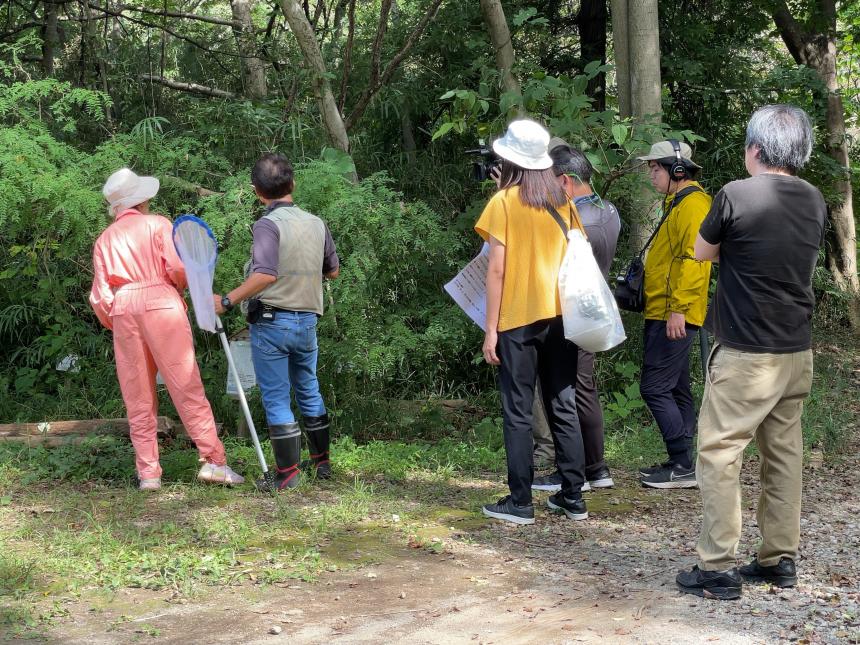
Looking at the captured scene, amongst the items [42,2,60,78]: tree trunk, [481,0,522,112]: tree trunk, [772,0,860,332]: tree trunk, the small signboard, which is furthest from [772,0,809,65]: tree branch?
the small signboard

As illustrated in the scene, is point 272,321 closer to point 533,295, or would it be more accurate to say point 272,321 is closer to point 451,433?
point 533,295

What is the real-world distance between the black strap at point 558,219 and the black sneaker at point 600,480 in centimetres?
166

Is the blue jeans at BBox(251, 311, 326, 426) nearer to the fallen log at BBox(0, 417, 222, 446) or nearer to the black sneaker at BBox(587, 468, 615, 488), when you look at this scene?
the fallen log at BBox(0, 417, 222, 446)

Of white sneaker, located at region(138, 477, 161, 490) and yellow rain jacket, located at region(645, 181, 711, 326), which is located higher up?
yellow rain jacket, located at region(645, 181, 711, 326)

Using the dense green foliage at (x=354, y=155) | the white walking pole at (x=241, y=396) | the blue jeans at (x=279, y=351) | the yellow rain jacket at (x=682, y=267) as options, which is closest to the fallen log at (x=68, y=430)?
the dense green foliage at (x=354, y=155)

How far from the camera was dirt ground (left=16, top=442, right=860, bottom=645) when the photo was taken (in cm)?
356

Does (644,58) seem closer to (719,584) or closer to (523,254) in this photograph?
(523,254)

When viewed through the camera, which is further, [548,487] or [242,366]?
[242,366]

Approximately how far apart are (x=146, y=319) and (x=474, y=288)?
1.95 m

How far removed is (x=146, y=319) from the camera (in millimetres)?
5551

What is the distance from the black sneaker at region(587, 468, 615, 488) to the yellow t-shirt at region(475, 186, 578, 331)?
1.39 m

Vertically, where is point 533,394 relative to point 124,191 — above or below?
below

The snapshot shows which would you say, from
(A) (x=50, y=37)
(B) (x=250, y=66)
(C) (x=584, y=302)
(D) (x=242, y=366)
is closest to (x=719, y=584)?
(C) (x=584, y=302)

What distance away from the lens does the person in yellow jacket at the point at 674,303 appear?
5.54 m
